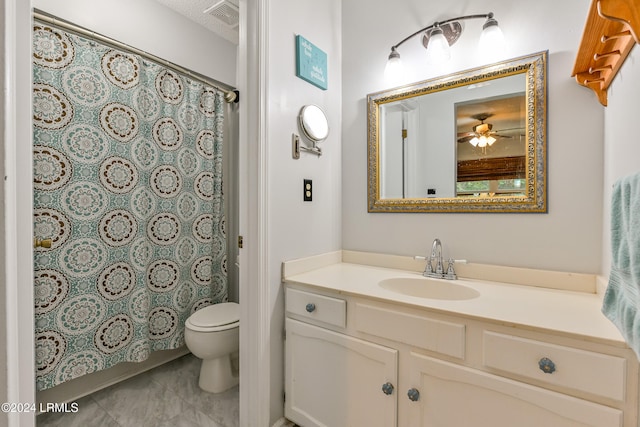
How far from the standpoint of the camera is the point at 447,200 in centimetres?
147

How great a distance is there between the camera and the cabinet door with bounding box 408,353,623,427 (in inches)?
31.3

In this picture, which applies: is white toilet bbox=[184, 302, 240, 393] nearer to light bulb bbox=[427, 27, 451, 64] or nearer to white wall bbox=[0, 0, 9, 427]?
white wall bbox=[0, 0, 9, 427]

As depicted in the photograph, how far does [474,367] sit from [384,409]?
391 millimetres

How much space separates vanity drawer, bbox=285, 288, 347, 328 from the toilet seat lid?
0.57 m

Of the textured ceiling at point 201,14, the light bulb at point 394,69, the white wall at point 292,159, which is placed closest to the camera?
the white wall at point 292,159

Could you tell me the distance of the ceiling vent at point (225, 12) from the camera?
1996 millimetres

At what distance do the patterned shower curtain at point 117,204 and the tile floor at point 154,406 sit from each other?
0.19 metres

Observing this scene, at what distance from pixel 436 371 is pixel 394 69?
1.43 metres

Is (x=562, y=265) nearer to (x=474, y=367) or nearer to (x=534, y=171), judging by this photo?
(x=534, y=171)

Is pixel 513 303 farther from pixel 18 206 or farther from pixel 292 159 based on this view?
pixel 18 206

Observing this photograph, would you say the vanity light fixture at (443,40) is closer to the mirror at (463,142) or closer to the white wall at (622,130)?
the mirror at (463,142)

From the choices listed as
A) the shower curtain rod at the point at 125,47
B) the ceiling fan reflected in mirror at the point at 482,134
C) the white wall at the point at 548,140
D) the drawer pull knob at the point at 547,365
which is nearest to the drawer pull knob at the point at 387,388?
the drawer pull knob at the point at 547,365

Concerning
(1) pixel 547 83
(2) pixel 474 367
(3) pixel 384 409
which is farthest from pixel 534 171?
(3) pixel 384 409

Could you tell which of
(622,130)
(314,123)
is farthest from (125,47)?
(622,130)
